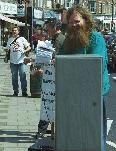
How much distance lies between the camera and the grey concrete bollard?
15.4ft

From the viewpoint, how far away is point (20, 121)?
977 centimetres

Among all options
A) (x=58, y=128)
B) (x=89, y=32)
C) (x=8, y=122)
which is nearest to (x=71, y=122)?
(x=58, y=128)

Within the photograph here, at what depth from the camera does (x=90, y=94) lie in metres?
4.72

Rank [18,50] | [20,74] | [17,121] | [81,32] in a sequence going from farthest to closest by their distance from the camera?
[20,74] → [18,50] → [17,121] → [81,32]

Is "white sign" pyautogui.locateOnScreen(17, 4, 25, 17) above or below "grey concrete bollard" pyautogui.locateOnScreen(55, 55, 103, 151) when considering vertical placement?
below

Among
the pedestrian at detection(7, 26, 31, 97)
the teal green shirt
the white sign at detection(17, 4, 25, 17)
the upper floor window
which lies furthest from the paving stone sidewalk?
the upper floor window

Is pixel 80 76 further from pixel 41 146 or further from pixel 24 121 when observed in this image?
pixel 24 121

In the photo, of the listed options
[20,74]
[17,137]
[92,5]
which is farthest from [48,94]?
Answer: [92,5]

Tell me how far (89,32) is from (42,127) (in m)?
2.81

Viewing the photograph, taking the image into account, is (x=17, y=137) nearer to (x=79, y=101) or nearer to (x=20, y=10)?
(x=79, y=101)

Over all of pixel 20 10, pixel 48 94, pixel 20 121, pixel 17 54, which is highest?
pixel 48 94

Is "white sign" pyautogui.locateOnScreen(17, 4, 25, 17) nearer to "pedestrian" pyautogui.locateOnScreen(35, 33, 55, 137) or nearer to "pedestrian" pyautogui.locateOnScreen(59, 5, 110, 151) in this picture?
"pedestrian" pyautogui.locateOnScreen(35, 33, 55, 137)

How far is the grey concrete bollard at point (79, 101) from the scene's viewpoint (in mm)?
4699

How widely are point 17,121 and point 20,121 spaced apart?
0.17 feet
